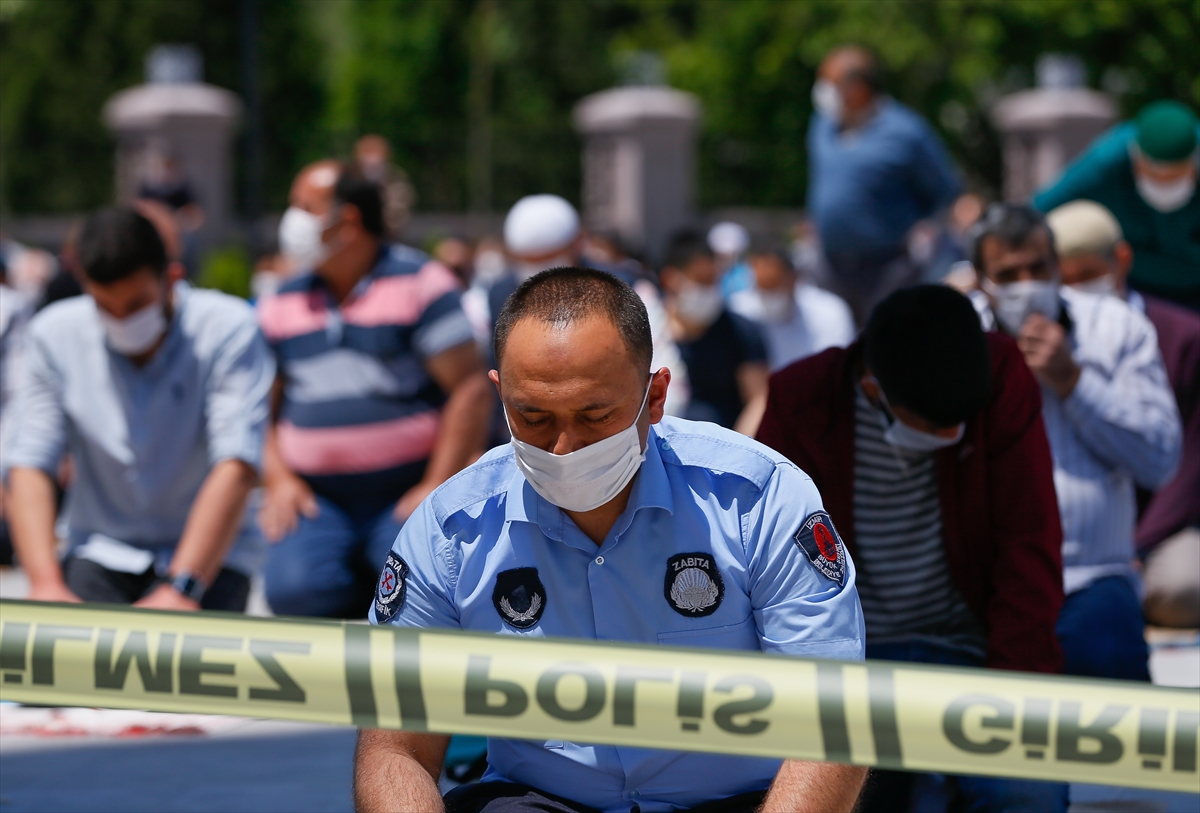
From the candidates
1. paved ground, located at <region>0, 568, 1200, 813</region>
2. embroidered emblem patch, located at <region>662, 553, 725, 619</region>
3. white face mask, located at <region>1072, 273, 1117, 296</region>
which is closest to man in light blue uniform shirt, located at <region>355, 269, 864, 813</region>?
embroidered emblem patch, located at <region>662, 553, 725, 619</region>

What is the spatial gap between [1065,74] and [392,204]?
1515cm

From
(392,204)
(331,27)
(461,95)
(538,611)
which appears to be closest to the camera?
(538,611)

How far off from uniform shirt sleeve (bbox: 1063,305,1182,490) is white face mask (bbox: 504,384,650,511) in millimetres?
1819

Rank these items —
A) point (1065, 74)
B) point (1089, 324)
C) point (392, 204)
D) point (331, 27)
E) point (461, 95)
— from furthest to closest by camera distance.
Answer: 1. point (331, 27)
2. point (461, 95)
3. point (1065, 74)
4. point (392, 204)
5. point (1089, 324)

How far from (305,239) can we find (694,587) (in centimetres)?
364

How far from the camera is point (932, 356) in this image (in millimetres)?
3104

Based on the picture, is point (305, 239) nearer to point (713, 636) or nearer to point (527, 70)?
point (713, 636)

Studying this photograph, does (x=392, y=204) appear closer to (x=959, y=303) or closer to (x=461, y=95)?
(x=959, y=303)

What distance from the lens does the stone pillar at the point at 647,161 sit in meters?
20.5

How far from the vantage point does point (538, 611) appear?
2.47 metres

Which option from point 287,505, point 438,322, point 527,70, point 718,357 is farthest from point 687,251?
point 527,70

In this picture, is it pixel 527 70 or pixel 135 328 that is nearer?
pixel 135 328

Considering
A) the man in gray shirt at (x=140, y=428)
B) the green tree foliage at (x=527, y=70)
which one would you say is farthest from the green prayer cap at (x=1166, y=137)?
the green tree foliage at (x=527, y=70)

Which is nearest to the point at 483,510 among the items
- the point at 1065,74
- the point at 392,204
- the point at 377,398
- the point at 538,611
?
the point at 538,611
